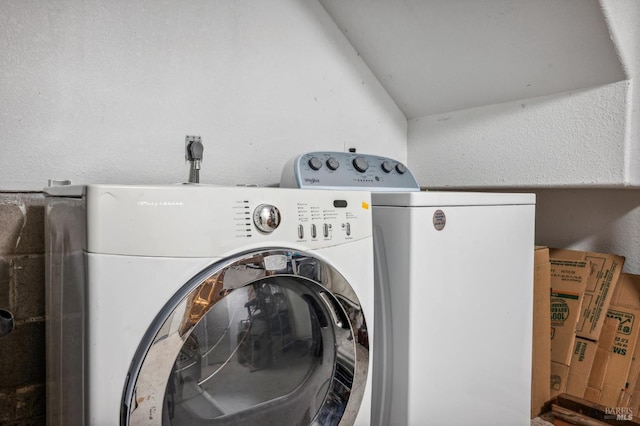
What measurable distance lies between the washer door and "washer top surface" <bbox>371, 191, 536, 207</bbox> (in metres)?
0.28

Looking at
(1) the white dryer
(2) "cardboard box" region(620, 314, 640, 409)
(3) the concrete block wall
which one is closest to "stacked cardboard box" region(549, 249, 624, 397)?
(2) "cardboard box" region(620, 314, 640, 409)

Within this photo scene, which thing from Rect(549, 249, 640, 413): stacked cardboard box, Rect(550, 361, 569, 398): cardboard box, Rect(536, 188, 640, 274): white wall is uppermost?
Rect(536, 188, 640, 274): white wall

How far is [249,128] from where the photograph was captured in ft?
5.04

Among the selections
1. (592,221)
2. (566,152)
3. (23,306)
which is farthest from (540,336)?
(23,306)

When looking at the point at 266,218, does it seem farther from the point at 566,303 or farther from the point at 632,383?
the point at 632,383

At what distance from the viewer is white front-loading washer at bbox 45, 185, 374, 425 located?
0.70 m

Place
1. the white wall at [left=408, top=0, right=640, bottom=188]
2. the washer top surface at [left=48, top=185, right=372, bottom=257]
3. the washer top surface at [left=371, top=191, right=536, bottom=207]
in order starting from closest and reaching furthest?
the washer top surface at [left=48, top=185, right=372, bottom=257], the washer top surface at [left=371, top=191, right=536, bottom=207], the white wall at [left=408, top=0, right=640, bottom=188]

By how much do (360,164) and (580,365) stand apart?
3.61 feet

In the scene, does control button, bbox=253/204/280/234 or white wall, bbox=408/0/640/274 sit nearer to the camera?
control button, bbox=253/204/280/234

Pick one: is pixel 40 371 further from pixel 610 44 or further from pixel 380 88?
pixel 610 44

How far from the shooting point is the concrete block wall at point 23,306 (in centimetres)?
113

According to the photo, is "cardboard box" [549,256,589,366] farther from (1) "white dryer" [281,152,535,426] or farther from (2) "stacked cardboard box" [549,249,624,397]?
(1) "white dryer" [281,152,535,426]

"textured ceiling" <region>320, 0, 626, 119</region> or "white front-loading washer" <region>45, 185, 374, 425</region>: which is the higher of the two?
"textured ceiling" <region>320, 0, 626, 119</region>

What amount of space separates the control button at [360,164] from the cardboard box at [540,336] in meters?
0.71
